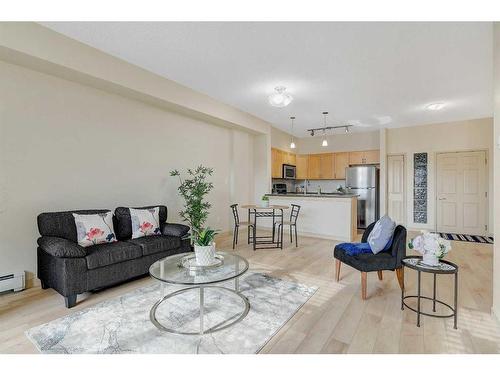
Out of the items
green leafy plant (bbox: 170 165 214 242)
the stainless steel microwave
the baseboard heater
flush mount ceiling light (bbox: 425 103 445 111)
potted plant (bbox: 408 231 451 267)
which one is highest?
flush mount ceiling light (bbox: 425 103 445 111)

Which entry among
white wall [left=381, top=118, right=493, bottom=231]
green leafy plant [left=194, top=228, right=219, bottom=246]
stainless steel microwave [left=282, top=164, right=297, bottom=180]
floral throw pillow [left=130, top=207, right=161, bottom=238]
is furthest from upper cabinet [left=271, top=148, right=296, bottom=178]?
green leafy plant [left=194, top=228, right=219, bottom=246]

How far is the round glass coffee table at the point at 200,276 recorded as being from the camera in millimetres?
1988

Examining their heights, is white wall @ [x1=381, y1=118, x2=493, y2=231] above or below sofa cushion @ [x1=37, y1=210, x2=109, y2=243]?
above

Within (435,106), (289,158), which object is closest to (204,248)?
(435,106)

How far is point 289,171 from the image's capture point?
24.3ft

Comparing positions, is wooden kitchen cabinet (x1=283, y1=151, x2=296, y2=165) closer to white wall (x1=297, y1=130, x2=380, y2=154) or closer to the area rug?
white wall (x1=297, y1=130, x2=380, y2=154)

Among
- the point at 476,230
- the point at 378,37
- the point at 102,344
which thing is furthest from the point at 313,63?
the point at 476,230

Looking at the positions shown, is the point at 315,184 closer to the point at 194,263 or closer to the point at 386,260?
the point at 386,260

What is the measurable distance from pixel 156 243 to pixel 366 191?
5.27 meters

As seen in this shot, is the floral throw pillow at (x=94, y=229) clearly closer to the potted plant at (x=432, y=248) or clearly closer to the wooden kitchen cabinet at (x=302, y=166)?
the potted plant at (x=432, y=248)

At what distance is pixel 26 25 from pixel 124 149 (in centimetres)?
166

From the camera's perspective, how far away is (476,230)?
18.8 ft

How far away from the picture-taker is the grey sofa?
2.44 metres

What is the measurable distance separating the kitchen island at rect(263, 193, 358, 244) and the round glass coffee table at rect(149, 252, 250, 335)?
3197mm
